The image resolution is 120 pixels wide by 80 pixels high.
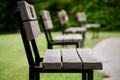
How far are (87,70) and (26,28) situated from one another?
0.78 meters

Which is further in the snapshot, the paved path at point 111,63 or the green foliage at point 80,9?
the green foliage at point 80,9

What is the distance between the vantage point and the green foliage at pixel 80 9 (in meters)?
19.4

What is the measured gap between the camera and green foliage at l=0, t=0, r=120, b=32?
19.4 metres

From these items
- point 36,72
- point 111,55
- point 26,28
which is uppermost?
point 26,28

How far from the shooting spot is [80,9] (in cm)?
1992

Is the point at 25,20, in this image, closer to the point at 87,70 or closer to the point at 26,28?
the point at 26,28

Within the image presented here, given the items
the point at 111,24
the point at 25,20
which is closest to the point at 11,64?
the point at 25,20

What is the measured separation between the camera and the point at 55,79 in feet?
16.7

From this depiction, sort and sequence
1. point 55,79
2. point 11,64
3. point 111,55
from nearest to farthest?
1. point 55,79
2. point 11,64
3. point 111,55

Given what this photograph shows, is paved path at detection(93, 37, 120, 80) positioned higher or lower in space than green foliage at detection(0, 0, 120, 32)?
higher

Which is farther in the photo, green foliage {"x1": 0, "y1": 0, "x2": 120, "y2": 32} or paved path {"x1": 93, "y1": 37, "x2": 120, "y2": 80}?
green foliage {"x1": 0, "y1": 0, "x2": 120, "y2": 32}

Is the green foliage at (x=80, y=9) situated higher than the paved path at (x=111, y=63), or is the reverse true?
the paved path at (x=111, y=63)

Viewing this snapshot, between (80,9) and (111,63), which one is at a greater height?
(111,63)

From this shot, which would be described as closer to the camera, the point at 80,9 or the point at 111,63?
the point at 111,63
